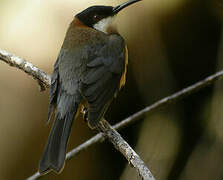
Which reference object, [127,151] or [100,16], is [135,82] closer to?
[100,16]

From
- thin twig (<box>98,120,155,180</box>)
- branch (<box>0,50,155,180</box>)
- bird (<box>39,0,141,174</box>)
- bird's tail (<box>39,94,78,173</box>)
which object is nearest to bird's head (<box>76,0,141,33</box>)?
bird (<box>39,0,141,174</box>)

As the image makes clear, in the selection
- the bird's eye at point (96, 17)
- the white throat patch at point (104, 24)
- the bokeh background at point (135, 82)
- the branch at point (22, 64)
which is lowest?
the bokeh background at point (135, 82)

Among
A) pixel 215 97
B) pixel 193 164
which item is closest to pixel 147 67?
pixel 215 97

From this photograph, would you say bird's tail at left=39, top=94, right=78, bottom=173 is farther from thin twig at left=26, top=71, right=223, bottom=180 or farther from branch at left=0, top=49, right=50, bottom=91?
branch at left=0, top=49, right=50, bottom=91

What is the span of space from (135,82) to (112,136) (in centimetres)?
222

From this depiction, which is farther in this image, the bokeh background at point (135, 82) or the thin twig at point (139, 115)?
the bokeh background at point (135, 82)

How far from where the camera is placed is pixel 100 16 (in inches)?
214

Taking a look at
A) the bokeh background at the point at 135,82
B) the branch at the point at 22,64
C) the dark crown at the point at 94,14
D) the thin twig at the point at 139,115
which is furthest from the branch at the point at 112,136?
the bokeh background at the point at 135,82

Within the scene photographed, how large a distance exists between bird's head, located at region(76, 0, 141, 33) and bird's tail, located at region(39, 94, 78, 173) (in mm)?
1035

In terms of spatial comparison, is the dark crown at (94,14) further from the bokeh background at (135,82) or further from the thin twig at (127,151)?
the thin twig at (127,151)

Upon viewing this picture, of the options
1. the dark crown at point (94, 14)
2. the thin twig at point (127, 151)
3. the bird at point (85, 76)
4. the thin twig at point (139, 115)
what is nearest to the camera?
the thin twig at point (127, 151)

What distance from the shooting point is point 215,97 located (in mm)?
5941

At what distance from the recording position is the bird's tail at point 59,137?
4.23 m

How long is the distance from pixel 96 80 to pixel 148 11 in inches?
77.6
